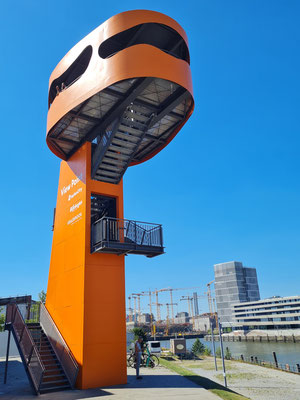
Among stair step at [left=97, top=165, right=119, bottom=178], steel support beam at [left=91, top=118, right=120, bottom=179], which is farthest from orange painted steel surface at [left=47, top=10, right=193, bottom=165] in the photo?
stair step at [left=97, top=165, right=119, bottom=178]

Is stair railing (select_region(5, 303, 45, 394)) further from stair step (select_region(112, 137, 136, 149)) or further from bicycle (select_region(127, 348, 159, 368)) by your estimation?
stair step (select_region(112, 137, 136, 149))

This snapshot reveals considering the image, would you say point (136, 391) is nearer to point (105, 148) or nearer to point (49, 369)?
point (49, 369)

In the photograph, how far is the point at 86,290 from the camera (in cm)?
1145

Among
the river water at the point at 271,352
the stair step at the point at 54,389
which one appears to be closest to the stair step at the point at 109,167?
the stair step at the point at 54,389

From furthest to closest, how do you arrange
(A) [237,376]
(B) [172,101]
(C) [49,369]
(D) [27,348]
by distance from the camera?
(A) [237,376] < (B) [172,101] < (C) [49,369] < (D) [27,348]

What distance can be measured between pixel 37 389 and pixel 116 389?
Result: 248 centimetres

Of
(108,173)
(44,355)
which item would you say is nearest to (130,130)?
(108,173)

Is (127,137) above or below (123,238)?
above

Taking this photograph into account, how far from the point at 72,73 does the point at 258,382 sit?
15.7 meters

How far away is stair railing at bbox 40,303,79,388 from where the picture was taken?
10.7m

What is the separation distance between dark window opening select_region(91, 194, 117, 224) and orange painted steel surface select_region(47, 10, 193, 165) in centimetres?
409

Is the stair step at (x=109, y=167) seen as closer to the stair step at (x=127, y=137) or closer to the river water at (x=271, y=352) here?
the stair step at (x=127, y=137)

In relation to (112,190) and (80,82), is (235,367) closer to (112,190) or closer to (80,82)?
(112,190)

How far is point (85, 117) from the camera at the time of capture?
42.0 feet
